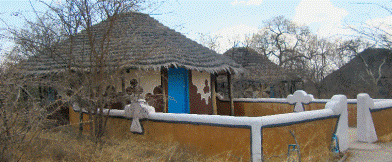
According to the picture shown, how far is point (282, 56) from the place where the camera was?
36062 millimetres

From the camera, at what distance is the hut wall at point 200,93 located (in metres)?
11.3

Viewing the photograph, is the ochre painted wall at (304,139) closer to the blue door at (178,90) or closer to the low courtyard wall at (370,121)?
the low courtyard wall at (370,121)

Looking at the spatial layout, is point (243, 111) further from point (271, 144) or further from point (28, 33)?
point (28, 33)

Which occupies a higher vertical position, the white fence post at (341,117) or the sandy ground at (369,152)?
the white fence post at (341,117)

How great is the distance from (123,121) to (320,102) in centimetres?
683

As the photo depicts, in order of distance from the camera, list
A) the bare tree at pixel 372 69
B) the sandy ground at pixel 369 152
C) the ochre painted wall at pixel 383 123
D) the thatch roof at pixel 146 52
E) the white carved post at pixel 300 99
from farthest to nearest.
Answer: the bare tree at pixel 372 69
the white carved post at pixel 300 99
the ochre painted wall at pixel 383 123
the thatch roof at pixel 146 52
the sandy ground at pixel 369 152

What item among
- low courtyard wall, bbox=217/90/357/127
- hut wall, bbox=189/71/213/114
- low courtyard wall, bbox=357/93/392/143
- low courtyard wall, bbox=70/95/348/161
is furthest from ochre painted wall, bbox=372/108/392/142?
hut wall, bbox=189/71/213/114

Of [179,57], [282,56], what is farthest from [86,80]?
[282,56]

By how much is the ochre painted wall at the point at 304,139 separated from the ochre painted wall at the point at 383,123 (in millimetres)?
2269

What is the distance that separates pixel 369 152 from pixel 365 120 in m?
1.17

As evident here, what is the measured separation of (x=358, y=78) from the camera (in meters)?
28.9

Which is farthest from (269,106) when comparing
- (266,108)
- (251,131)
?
(251,131)

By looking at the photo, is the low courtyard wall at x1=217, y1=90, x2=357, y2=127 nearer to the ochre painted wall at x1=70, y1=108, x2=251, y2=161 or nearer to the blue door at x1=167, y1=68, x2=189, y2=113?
the blue door at x1=167, y1=68, x2=189, y2=113

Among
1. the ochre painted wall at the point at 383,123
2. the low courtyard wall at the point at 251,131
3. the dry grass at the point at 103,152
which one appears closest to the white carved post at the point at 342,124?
the low courtyard wall at the point at 251,131
